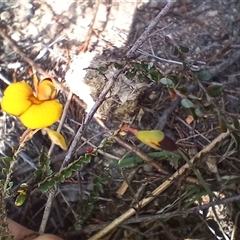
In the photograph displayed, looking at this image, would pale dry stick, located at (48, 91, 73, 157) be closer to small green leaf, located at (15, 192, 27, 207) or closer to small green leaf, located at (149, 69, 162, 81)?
small green leaf, located at (15, 192, 27, 207)

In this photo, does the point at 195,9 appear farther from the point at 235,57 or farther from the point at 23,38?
the point at 23,38

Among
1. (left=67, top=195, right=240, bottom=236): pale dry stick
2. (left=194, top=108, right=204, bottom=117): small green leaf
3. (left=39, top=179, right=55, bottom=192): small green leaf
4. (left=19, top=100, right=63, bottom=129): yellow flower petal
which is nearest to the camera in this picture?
(left=194, top=108, right=204, bottom=117): small green leaf

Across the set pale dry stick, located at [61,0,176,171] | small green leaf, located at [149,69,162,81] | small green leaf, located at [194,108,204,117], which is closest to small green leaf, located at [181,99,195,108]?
small green leaf, located at [194,108,204,117]

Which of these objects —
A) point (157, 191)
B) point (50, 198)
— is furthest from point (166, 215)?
point (50, 198)

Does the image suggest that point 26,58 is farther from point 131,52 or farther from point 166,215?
point 166,215

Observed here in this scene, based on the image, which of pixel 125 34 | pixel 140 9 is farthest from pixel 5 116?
pixel 140 9

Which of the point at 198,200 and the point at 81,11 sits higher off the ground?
the point at 81,11

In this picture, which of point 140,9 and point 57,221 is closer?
point 57,221

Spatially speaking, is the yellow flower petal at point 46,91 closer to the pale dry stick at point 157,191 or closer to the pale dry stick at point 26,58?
the pale dry stick at point 26,58
